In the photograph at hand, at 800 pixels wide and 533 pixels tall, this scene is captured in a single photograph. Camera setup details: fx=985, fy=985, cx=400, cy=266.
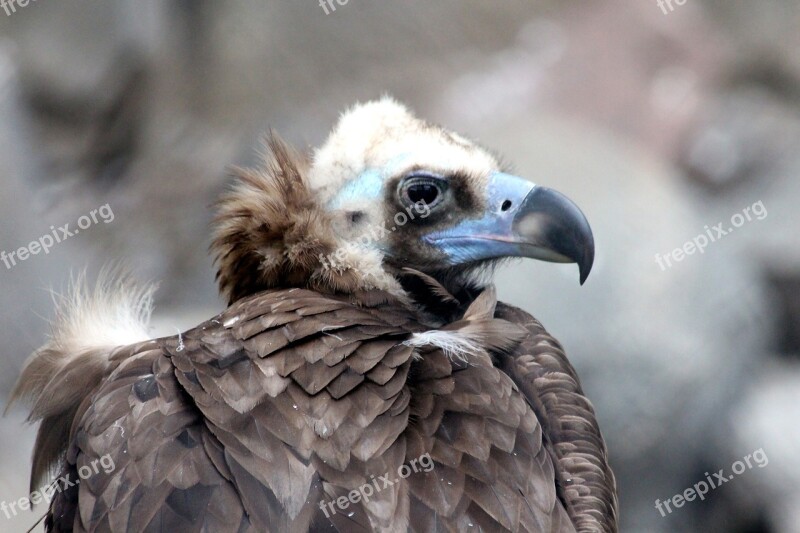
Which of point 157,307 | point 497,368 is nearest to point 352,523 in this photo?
point 497,368

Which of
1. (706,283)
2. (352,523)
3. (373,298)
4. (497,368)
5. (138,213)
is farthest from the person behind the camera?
(138,213)

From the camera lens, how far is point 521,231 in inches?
105

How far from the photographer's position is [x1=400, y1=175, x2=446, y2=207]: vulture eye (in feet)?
8.96

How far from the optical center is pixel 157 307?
5.42 m

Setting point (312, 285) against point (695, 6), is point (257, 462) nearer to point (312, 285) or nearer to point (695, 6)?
point (312, 285)

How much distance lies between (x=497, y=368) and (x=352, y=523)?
67cm
